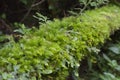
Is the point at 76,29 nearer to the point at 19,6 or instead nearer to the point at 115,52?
the point at 115,52

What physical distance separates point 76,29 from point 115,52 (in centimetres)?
70

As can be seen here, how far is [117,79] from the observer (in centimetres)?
298

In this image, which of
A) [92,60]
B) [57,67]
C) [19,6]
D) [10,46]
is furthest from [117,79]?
[19,6]

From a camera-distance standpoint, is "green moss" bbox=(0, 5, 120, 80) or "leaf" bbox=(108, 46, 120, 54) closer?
"green moss" bbox=(0, 5, 120, 80)

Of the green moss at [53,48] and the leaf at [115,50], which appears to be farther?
the leaf at [115,50]

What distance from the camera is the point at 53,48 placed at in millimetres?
2281

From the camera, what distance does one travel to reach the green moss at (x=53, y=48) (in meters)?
2.03

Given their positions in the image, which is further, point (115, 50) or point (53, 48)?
point (115, 50)

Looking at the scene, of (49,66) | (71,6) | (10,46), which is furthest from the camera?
(71,6)

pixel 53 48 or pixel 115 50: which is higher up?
pixel 53 48

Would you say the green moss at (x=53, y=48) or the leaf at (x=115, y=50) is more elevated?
the green moss at (x=53, y=48)

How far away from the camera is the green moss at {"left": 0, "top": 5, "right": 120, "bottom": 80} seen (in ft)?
6.65

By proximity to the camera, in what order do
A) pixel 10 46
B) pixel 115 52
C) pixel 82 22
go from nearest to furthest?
pixel 10 46
pixel 82 22
pixel 115 52

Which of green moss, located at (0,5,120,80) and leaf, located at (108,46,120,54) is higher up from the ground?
green moss, located at (0,5,120,80)
